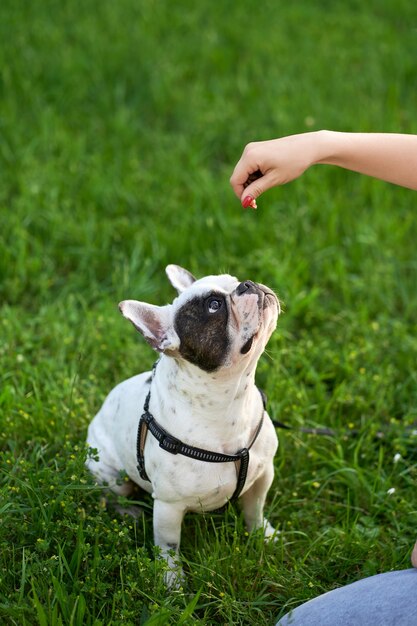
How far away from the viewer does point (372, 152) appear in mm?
2449

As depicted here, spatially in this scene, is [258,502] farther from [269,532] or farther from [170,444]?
[170,444]

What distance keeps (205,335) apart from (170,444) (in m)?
0.38

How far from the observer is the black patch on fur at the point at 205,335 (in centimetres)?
232

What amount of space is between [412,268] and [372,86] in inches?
75.6

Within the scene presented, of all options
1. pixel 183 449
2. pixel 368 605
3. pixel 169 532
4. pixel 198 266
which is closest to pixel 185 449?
pixel 183 449

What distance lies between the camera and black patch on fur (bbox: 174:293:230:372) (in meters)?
2.32

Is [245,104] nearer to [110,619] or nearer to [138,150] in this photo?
[138,150]

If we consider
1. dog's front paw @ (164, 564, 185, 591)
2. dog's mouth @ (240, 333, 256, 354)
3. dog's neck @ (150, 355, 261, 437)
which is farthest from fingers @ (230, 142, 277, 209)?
dog's front paw @ (164, 564, 185, 591)

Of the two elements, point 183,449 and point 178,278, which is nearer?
point 183,449

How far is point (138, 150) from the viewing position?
16.3 ft

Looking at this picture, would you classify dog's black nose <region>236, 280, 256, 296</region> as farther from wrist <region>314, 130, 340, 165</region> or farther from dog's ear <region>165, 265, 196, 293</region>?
wrist <region>314, 130, 340, 165</region>

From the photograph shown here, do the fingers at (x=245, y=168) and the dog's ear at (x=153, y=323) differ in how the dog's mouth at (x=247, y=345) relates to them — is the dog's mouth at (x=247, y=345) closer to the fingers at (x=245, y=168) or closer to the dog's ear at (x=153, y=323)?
the dog's ear at (x=153, y=323)

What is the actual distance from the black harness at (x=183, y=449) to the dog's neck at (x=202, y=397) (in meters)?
0.03

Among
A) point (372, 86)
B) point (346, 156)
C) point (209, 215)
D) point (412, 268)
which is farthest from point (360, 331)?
point (372, 86)
